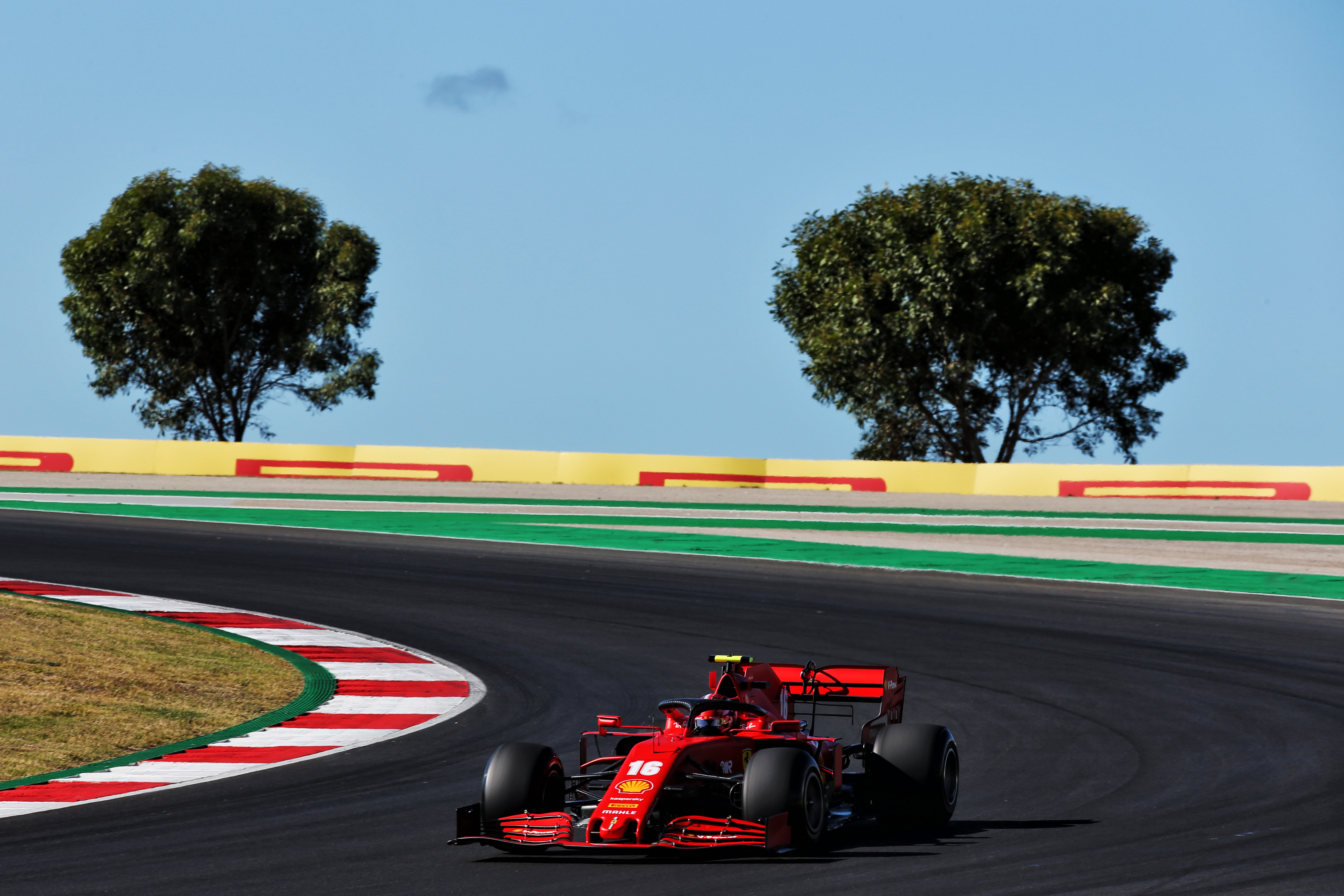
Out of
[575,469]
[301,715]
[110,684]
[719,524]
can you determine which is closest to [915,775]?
[301,715]

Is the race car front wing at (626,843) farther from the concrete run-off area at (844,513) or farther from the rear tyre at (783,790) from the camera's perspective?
the concrete run-off area at (844,513)

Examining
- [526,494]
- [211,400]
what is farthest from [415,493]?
[211,400]

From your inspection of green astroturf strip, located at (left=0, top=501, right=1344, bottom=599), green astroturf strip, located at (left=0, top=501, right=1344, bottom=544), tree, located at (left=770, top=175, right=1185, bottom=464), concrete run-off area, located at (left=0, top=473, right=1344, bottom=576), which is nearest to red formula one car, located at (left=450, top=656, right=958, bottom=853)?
green astroturf strip, located at (left=0, top=501, right=1344, bottom=599)

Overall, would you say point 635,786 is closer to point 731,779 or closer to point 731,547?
point 731,779

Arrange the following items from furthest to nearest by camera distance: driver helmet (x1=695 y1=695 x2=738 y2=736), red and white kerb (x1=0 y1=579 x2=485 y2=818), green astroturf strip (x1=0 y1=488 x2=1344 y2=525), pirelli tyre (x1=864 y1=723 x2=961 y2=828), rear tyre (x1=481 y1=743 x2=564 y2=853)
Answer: green astroturf strip (x1=0 y1=488 x2=1344 y2=525), red and white kerb (x1=0 y1=579 x2=485 y2=818), pirelli tyre (x1=864 y1=723 x2=961 y2=828), driver helmet (x1=695 y1=695 x2=738 y2=736), rear tyre (x1=481 y1=743 x2=564 y2=853)

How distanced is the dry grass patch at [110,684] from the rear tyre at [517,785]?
337cm

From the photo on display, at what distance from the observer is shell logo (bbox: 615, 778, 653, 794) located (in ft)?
22.4

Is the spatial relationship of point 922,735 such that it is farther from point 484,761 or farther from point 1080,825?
point 484,761

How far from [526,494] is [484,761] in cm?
2613

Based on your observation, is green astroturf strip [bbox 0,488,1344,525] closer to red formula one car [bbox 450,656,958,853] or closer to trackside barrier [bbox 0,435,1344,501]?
trackside barrier [bbox 0,435,1344,501]

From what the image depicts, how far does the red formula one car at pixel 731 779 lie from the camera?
268 inches

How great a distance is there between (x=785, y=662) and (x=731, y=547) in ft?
37.8

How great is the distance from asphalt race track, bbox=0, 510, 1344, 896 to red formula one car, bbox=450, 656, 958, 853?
0.15 meters

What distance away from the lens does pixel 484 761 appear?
9.44m
